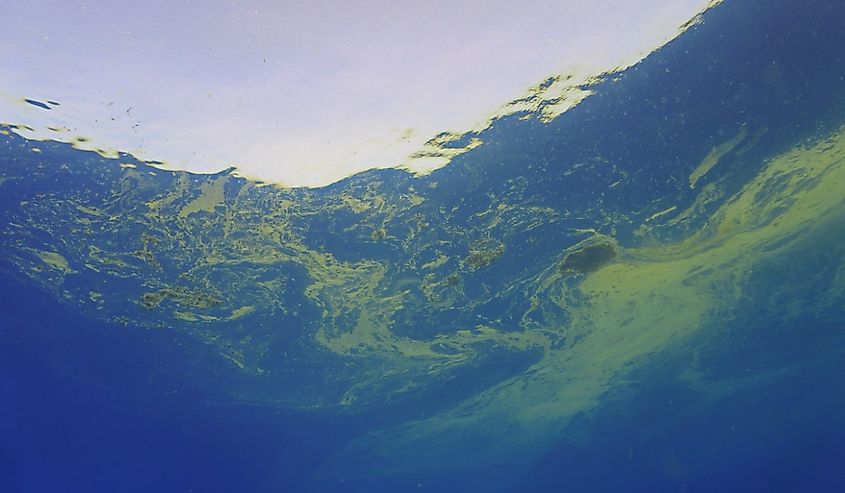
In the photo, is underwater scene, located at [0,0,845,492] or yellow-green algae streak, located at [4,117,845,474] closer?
underwater scene, located at [0,0,845,492]

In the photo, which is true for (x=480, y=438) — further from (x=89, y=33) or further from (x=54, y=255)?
(x=89, y=33)

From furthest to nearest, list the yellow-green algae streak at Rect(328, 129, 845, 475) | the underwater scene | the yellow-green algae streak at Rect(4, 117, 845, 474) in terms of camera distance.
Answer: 1. the yellow-green algae streak at Rect(328, 129, 845, 475)
2. the yellow-green algae streak at Rect(4, 117, 845, 474)
3. the underwater scene

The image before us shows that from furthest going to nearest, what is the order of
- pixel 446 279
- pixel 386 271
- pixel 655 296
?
pixel 655 296 → pixel 446 279 → pixel 386 271

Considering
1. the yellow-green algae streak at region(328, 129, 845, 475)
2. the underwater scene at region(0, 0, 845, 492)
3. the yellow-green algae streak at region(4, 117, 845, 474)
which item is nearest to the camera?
the underwater scene at region(0, 0, 845, 492)

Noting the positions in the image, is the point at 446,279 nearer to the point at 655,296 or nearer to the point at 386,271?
the point at 386,271

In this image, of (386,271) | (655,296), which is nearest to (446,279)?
(386,271)
